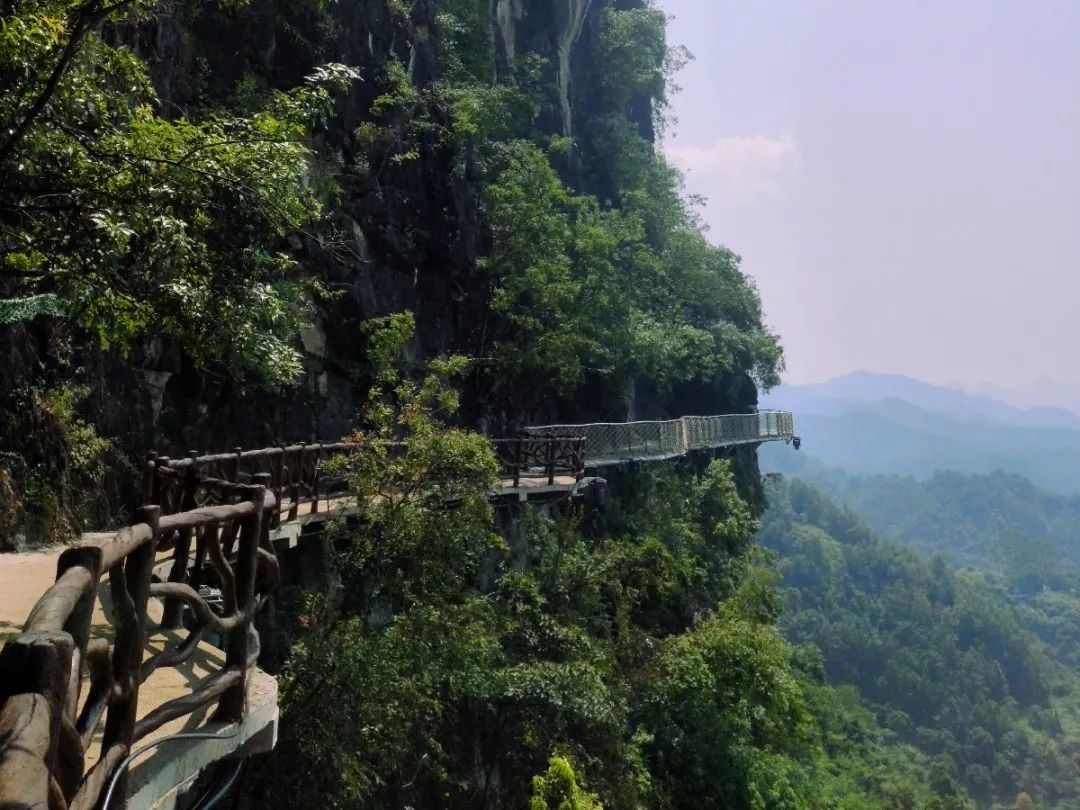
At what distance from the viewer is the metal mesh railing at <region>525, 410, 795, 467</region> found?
20906mm

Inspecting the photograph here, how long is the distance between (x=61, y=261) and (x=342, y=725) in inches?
214

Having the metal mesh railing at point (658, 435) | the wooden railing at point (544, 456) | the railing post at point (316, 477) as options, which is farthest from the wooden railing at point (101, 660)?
the metal mesh railing at point (658, 435)

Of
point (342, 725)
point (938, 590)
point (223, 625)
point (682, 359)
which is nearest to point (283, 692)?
point (342, 725)


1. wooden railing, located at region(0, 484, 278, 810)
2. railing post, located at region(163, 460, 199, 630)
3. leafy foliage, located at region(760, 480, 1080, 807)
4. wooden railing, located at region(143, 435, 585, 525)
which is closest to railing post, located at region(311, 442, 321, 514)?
wooden railing, located at region(143, 435, 585, 525)

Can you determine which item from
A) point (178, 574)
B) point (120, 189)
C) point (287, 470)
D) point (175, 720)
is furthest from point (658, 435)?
point (175, 720)

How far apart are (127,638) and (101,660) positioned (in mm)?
248

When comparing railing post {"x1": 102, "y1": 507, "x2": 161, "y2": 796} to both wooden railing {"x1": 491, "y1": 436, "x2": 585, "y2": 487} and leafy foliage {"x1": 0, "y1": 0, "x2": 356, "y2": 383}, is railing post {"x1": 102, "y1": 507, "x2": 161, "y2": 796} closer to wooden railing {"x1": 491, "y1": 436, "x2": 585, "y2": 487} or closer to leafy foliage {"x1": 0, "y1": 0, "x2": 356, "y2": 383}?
leafy foliage {"x1": 0, "y1": 0, "x2": 356, "y2": 383}

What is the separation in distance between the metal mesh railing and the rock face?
252 centimetres

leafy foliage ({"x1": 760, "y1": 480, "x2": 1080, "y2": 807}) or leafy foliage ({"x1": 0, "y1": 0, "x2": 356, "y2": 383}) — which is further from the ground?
leafy foliage ({"x1": 0, "y1": 0, "x2": 356, "y2": 383})

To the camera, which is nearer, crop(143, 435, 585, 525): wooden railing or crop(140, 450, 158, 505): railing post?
Result: crop(143, 435, 585, 525): wooden railing

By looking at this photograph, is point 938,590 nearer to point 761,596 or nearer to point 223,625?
point 761,596

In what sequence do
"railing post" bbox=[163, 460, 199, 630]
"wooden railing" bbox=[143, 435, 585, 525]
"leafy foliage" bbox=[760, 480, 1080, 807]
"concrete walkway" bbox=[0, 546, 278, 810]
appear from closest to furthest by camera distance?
"concrete walkway" bbox=[0, 546, 278, 810] < "railing post" bbox=[163, 460, 199, 630] < "wooden railing" bbox=[143, 435, 585, 525] < "leafy foliage" bbox=[760, 480, 1080, 807]

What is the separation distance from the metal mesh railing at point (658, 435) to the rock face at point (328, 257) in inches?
99.4

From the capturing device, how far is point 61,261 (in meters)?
6.32
